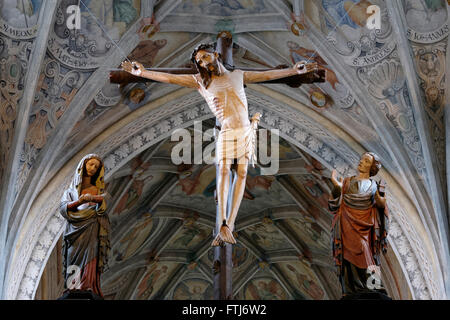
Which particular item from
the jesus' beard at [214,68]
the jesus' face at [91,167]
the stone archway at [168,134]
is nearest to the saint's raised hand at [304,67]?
the jesus' beard at [214,68]

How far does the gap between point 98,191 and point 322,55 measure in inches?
239

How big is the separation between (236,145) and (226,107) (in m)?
0.36

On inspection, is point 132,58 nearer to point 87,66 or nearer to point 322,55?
point 87,66

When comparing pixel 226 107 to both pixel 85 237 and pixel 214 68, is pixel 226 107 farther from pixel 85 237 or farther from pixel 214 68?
pixel 85 237

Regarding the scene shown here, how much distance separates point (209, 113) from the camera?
13.7m

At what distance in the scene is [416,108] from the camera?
11828mm

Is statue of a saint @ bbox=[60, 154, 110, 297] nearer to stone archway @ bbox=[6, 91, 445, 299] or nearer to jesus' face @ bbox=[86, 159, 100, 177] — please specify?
jesus' face @ bbox=[86, 159, 100, 177]

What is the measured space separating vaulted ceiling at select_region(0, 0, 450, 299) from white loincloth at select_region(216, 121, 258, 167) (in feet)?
16.2


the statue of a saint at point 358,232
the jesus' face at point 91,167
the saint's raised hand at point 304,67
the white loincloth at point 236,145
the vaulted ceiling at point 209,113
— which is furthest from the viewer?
the vaulted ceiling at point 209,113

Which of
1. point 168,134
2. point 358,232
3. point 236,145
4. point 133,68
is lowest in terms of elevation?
point 358,232

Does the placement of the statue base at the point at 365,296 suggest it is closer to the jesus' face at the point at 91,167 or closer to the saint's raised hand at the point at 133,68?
the jesus' face at the point at 91,167


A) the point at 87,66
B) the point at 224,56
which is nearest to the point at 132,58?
the point at 87,66

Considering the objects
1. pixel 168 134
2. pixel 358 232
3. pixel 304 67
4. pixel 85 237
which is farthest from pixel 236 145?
pixel 168 134

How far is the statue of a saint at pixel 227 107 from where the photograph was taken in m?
6.75
